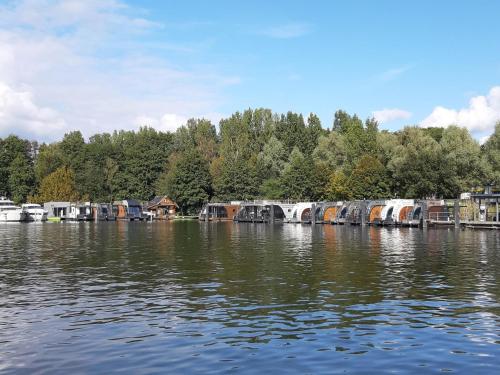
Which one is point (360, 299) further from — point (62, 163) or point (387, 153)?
point (62, 163)

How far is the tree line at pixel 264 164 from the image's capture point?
11400 centimetres

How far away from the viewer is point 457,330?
67.2 ft

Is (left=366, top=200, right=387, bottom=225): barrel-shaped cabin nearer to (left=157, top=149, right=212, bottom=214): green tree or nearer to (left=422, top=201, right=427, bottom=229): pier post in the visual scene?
(left=422, top=201, right=427, bottom=229): pier post

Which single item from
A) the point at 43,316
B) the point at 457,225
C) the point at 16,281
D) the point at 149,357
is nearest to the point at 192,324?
the point at 149,357

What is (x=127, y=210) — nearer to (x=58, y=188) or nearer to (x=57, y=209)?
(x=57, y=209)

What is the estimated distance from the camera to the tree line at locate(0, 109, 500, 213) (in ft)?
374

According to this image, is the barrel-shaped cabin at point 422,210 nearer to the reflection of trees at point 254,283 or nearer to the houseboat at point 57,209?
the reflection of trees at point 254,283

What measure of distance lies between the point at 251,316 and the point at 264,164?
14203cm

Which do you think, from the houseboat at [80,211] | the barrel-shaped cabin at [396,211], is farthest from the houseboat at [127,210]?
the barrel-shaped cabin at [396,211]

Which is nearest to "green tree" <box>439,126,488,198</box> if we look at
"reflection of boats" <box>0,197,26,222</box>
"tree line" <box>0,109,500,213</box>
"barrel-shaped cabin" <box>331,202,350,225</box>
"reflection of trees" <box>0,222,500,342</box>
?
"tree line" <box>0,109,500,213</box>

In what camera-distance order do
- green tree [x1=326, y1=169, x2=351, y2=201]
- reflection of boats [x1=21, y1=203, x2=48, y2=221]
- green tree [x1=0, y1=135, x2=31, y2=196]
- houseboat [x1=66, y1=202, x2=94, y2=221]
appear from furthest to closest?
green tree [x1=0, y1=135, x2=31, y2=196] → houseboat [x1=66, y1=202, x2=94, y2=221] → reflection of boats [x1=21, y1=203, x2=48, y2=221] → green tree [x1=326, y1=169, x2=351, y2=201]

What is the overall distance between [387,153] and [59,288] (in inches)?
4139

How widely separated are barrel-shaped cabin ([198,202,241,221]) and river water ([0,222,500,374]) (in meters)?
113

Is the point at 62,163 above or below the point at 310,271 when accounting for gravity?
above
